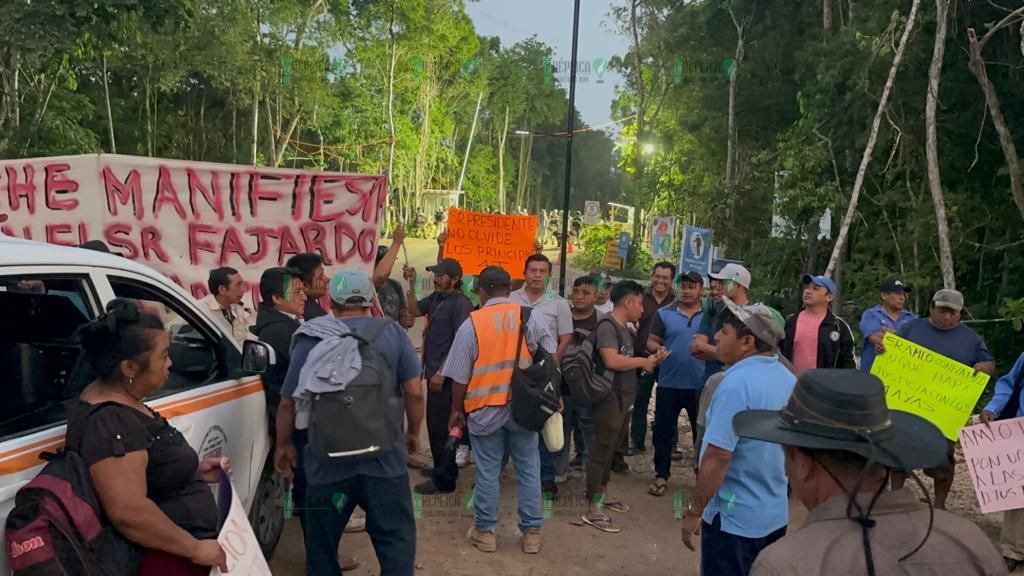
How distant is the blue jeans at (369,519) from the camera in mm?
3600

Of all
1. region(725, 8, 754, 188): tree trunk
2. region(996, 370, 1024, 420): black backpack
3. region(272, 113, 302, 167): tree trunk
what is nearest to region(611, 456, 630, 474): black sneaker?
region(996, 370, 1024, 420): black backpack

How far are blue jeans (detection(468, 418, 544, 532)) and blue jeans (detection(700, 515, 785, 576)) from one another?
71.8 inches

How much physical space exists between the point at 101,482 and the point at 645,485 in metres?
5.03

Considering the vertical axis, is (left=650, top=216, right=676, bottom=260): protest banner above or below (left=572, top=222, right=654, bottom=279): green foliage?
above

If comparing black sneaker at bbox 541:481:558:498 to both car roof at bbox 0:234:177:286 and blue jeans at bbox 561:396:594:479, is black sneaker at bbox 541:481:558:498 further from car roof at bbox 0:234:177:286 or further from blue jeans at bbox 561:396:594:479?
car roof at bbox 0:234:177:286

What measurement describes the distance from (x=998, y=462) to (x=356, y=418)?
12.9 feet

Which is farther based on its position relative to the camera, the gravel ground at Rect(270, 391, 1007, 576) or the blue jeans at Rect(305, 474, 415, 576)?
the gravel ground at Rect(270, 391, 1007, 576)

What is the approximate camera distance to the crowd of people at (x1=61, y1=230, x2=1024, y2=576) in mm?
1657

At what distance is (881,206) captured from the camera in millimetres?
12586

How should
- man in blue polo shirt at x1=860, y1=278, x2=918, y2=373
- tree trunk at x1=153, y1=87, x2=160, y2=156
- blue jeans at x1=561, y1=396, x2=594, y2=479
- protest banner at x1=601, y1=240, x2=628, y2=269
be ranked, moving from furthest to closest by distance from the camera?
1. tree trunk at x1=153, y1=87, x2=160, y2=156
2. protest banner at x1=601, y1=240, x2=628, y2=269
3. blue jeans at x1=561, y1=396, x2=594, y2=479
4. man in blue polo shirt at x1=860, y1=278, x2=918, y2=373

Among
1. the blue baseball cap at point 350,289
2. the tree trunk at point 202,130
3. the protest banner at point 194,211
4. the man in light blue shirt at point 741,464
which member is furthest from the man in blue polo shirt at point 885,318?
the tree trunk at point 202,130

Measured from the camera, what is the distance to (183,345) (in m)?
4.05

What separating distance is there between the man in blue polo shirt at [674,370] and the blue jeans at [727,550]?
117 inches

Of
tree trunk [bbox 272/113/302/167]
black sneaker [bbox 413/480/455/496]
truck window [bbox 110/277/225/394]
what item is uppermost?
tree trunk [bbox 272/113/302/167]
